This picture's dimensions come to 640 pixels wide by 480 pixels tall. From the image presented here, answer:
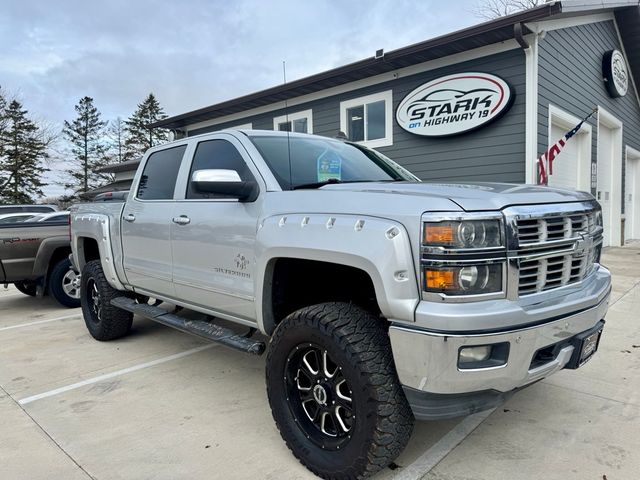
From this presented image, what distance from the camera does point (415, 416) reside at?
224 centimetres

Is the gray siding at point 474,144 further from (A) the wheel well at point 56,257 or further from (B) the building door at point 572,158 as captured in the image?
(A) the wheel well at point 56,257

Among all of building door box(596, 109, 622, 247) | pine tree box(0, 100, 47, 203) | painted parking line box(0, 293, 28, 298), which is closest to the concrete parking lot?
painted parking line box(0, 293, 28, 298)

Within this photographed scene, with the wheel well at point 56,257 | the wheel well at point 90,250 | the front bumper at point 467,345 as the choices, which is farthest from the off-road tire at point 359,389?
the wheel well at point 56,257

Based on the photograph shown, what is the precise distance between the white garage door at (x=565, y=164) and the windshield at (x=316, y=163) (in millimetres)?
6847

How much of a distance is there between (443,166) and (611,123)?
21.9 feet

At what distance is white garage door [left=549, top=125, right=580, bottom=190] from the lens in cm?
971

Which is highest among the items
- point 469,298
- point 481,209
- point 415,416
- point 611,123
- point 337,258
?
point 611,123

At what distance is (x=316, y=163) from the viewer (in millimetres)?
3424

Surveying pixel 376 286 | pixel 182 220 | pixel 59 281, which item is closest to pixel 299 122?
pixel 59 281

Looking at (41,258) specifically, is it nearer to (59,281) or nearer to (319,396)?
(59,281)

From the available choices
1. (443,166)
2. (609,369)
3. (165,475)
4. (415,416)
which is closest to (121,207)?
(165,475)

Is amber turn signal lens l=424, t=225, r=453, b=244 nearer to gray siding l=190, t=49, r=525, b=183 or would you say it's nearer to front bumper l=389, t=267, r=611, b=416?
front bumper l=389, t=267, r=611, b=416

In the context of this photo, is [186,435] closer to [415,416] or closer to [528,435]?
[415,416]

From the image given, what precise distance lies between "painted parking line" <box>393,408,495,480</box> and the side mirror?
1.84 metres
